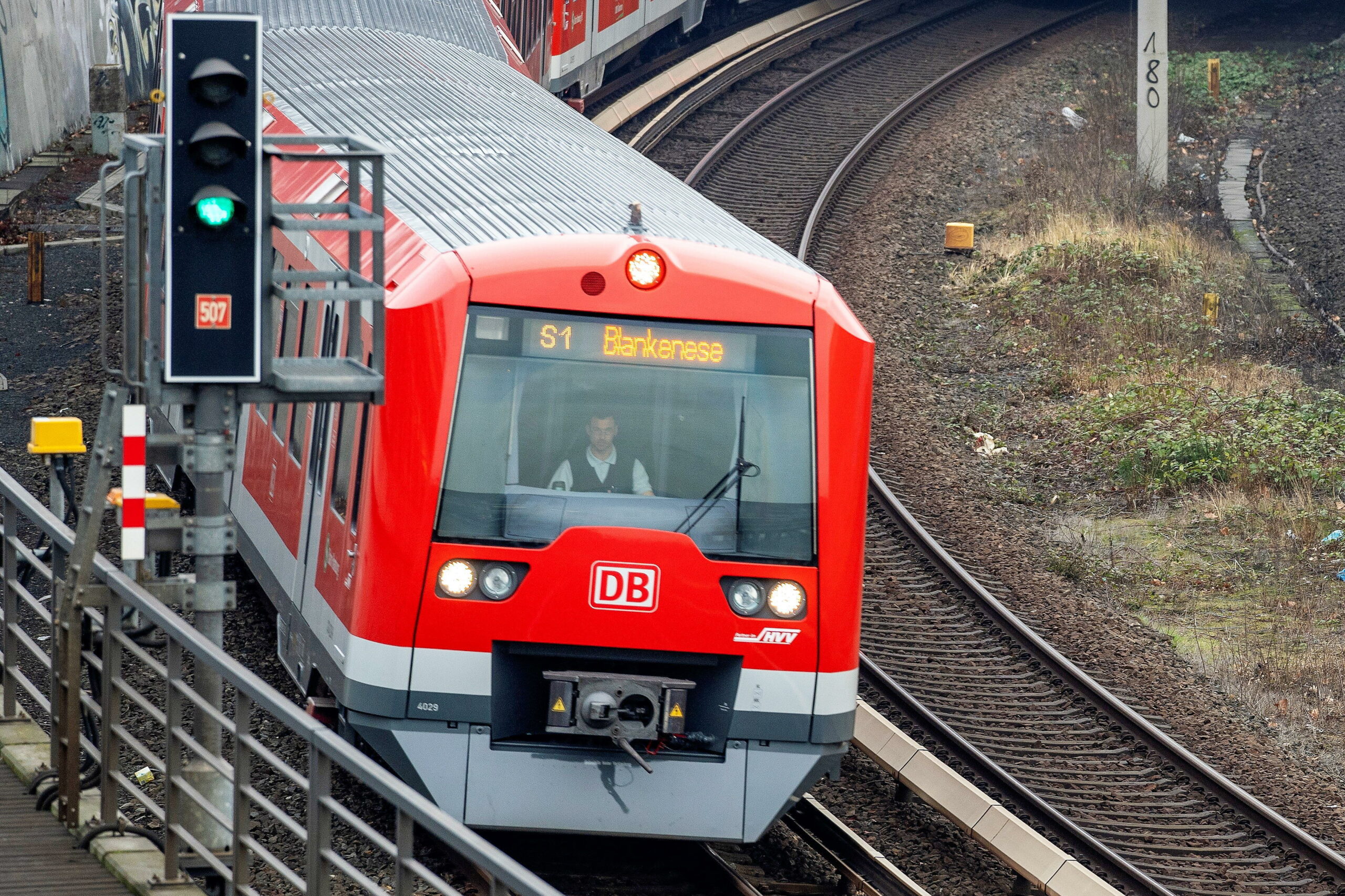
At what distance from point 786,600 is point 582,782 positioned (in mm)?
1207

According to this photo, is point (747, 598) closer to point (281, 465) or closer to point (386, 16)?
point (281, 465)

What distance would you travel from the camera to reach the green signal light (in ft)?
19.3

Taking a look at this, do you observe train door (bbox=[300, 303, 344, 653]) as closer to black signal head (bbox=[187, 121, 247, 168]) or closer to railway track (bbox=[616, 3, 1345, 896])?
black signal head (bbox=[187, 121, 247, 168])

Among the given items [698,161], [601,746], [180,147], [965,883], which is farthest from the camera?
[698,161]

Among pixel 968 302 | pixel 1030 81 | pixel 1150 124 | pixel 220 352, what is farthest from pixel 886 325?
pixel 220 352

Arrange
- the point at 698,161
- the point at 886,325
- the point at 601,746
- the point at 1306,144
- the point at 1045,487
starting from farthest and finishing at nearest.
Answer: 1. the point at 1306,144
2. the point at 698,161
3. the point at 886,325
4. the point at 1045,487
5. the point at 601,746

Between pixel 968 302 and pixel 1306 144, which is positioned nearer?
pixel 968 302

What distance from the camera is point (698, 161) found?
22969 mm

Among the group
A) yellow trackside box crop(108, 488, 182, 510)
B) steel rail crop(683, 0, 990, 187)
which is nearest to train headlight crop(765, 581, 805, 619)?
yellow trackside box crop(108, 488, 182, 510)

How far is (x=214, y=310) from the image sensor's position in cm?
594

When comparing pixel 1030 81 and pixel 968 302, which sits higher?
pixel 1030 81

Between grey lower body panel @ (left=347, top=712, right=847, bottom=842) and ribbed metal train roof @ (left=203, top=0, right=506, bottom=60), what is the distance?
787cm

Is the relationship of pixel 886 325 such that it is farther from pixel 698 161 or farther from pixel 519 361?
pixel 519 361

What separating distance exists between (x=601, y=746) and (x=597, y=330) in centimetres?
185
